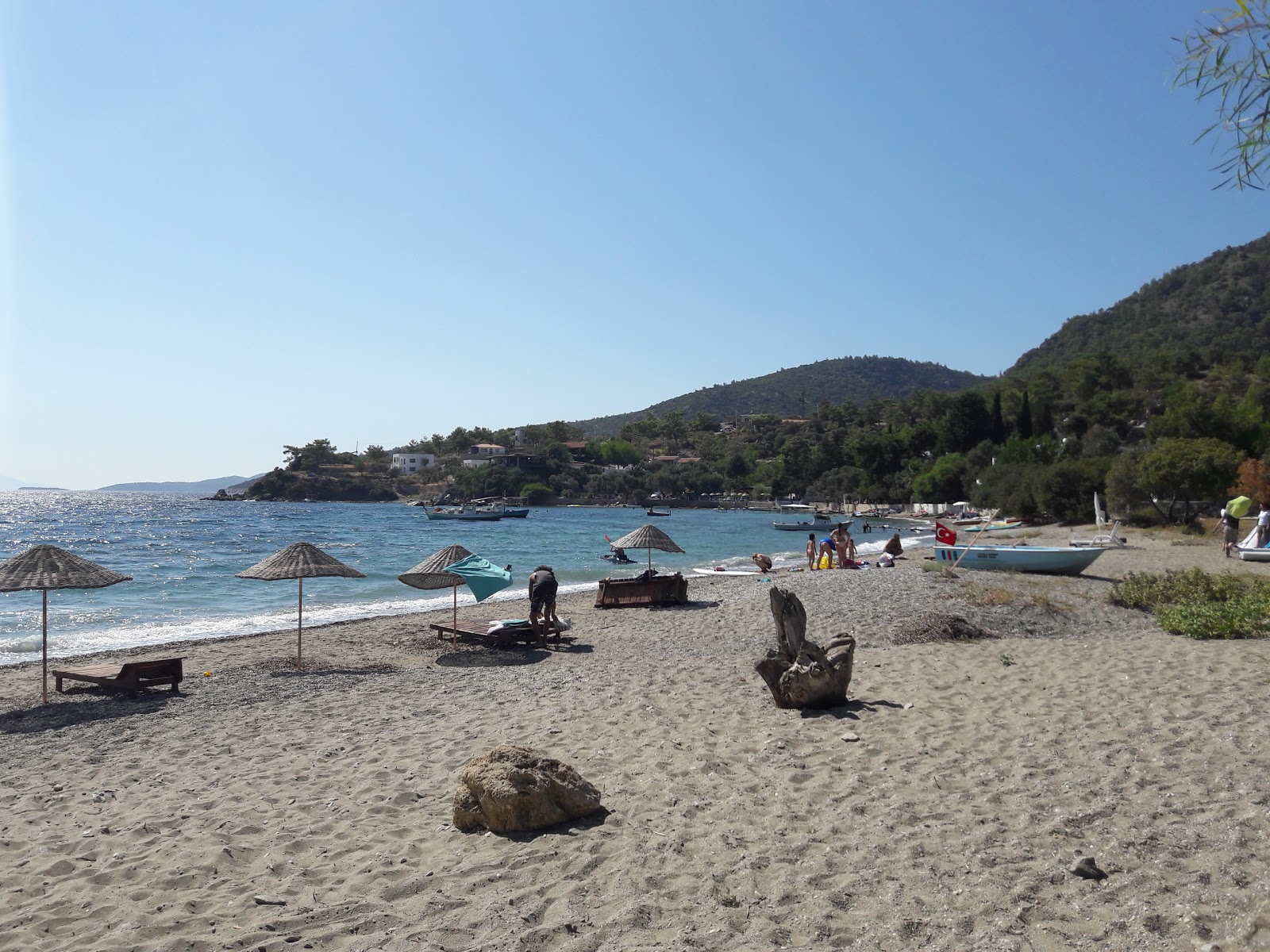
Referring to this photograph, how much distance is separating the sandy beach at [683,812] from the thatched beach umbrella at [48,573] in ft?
4.66

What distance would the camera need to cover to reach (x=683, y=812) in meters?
5.39

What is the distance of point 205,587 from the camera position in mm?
25906

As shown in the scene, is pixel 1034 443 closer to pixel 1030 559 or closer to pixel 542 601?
pixel 1030 559

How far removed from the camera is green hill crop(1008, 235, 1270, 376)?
132500mm

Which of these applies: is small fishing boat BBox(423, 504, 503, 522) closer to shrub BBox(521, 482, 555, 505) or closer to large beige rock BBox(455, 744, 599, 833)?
shrub BBox(521, 482, 555, 505)

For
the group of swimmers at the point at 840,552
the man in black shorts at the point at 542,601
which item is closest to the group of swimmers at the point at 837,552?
the group of swimmers at the point at 840,552

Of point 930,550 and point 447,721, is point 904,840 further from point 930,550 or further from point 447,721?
point 930,550

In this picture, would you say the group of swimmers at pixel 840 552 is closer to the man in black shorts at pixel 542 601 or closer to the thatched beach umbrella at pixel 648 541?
the thatched beach umbrella at pixel 648 541

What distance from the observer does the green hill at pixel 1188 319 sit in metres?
132

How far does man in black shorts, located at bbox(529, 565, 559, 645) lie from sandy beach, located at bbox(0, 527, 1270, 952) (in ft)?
9.67

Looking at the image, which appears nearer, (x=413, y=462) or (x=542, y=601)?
(x=542, y=601)

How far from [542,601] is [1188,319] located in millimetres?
172347

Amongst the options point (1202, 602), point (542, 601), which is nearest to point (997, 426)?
point (1202, 602)

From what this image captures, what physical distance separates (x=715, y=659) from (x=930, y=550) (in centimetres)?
2257
